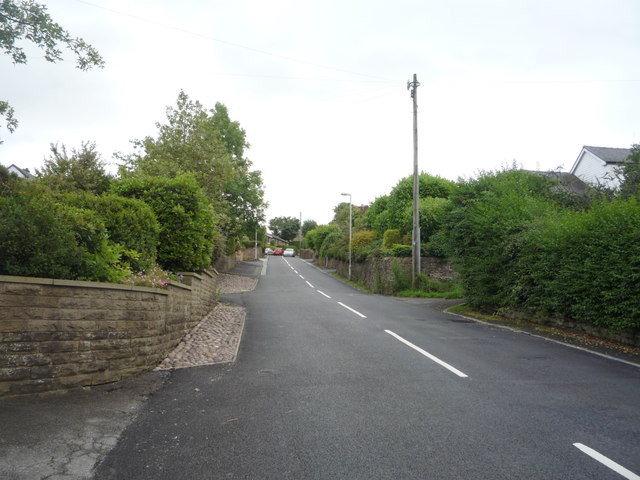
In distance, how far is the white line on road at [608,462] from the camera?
3346mm

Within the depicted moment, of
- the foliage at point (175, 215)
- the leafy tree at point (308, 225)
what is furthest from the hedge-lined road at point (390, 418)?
the leafy tree at point (308, 225)

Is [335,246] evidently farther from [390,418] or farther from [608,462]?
[608,462]

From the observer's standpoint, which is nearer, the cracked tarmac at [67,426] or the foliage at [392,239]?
the cracked tarmac at [67,426]

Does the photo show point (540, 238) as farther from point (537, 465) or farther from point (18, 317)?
point (18, 317)

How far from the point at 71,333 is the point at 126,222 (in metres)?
4.09

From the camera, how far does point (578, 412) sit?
481 centimetres

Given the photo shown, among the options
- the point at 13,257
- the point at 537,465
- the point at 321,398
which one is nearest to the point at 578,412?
the point at 537,465

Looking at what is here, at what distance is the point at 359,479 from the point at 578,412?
9.86ft

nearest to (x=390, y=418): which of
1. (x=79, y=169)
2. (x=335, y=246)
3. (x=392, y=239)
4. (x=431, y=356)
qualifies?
(x=431, y=356)

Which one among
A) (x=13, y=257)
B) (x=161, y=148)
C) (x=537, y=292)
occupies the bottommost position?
(x=537, y=292)

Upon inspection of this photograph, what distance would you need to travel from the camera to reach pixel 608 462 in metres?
3.56

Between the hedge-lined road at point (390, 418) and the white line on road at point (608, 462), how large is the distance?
12mm

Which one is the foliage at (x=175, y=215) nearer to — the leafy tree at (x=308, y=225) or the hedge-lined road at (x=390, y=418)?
the hedge-lined road at (x=390, y=418)

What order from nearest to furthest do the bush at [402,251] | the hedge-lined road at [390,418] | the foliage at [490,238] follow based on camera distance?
1. the hedge-lined road at [390,418]
2. the foliage at [490,238]
3. the bush at [402,251]
